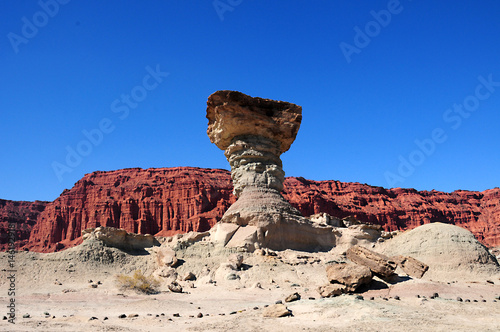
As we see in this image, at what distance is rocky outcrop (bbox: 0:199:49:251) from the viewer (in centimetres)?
9900

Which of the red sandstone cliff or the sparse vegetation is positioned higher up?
the red sandstone cliff

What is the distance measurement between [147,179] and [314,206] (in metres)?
41.3

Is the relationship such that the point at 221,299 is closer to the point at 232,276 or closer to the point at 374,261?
the point at 232,276

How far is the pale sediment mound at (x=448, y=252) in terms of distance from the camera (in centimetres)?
1969

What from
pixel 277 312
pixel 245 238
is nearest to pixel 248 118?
pixel 245 238

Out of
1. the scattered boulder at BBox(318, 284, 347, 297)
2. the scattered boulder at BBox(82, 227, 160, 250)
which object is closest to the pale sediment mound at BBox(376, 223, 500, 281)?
the scattered boulder at BBox(318, 284, 347, 297)

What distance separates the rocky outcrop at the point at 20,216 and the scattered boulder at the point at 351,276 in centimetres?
9206

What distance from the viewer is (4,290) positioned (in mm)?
17375

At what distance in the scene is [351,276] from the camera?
46.7 ft

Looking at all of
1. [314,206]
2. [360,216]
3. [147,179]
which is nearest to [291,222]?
[314,206]

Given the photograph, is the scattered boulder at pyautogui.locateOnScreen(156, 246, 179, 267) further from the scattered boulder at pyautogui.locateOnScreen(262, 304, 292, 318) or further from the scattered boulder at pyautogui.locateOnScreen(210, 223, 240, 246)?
the scattered boulder at pyautogui.locateOnScreen(262, 304, 292, 318)

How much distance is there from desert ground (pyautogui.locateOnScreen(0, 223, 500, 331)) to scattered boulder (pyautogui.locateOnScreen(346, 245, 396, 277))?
0.43 meters

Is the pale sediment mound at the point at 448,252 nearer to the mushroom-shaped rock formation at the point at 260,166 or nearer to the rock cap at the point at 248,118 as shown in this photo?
the mushroom-shaped rock formation at the point at 260,166

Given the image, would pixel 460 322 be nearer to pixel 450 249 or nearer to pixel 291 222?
pixel 450 249
